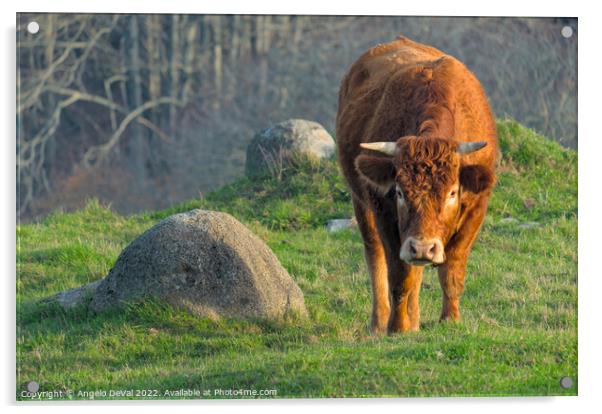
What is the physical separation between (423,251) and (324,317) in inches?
96.6

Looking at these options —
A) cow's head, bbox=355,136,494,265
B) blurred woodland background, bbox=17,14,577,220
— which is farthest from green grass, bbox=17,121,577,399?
blurred woodland background, bbox=17,14,577,220

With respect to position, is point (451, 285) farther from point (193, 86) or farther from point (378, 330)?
point (193, 86)

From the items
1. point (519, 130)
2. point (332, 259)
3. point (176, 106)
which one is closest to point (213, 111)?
point (176, 106)

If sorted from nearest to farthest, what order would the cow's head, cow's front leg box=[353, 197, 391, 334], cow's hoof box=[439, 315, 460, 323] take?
the cow's head < cow's hoof box=[439, 315, 460, 323] < cow's front leg box=[353, 197, 391, 334]

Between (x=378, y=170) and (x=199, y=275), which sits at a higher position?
(x=378, y=170)

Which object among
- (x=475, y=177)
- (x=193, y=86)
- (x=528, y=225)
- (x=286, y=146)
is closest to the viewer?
(x=475, y=177)

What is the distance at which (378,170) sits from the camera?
10055mm

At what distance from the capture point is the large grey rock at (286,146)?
16.9 metres

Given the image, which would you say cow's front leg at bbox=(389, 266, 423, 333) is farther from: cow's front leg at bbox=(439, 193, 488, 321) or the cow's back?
the cow's back

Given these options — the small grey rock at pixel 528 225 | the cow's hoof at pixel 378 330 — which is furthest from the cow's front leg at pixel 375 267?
the small grey rock at pixel 528 225

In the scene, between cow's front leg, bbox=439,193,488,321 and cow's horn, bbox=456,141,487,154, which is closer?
cow's horn, bbox=456,141,487,154

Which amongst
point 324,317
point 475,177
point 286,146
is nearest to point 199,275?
point 324,317

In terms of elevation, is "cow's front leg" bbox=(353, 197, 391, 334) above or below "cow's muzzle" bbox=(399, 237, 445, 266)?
below

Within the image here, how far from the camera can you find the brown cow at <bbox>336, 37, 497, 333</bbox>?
9.80m
